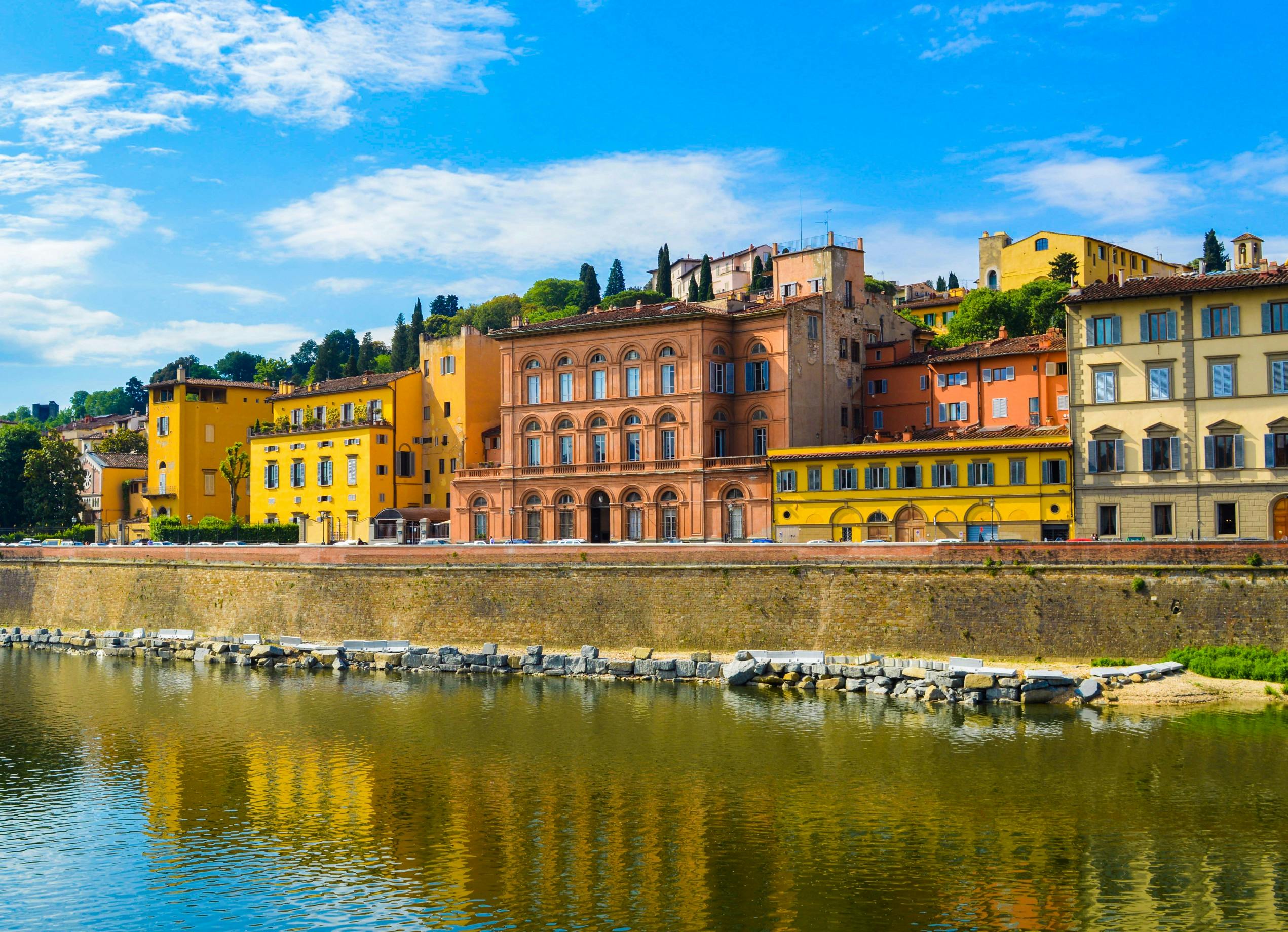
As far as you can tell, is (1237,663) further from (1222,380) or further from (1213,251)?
(1213,251)

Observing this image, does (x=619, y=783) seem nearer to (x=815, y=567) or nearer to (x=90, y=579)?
(x=815, y=567)

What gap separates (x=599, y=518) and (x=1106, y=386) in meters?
28.4

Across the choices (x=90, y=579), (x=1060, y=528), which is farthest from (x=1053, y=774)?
(x=90, y=579)

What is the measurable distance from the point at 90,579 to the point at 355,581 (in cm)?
1986

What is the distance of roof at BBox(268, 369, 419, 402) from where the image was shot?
8362 centimetres

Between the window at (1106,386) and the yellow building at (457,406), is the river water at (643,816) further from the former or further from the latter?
the yellow building at (457,406)

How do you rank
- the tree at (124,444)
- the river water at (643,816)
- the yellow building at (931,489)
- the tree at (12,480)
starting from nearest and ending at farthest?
the river water at (643,816) → the yellow building at (931,489) → the tree at (12,480) → the tree at (124,444)

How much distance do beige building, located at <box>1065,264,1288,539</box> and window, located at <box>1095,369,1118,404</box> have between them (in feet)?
0.15

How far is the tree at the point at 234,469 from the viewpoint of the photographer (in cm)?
9012

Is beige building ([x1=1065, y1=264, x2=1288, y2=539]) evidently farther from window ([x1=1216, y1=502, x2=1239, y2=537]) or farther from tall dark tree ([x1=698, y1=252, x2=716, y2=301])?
tall dark tree ([x1=698, y1=252, x2=716, y2=301])

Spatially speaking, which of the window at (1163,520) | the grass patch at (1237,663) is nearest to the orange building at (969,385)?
the window at (1163,520)

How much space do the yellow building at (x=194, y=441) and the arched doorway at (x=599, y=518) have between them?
116 feet

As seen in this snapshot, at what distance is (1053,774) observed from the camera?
33.1m

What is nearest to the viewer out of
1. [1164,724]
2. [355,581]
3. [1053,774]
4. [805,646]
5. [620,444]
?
[1053,774]
